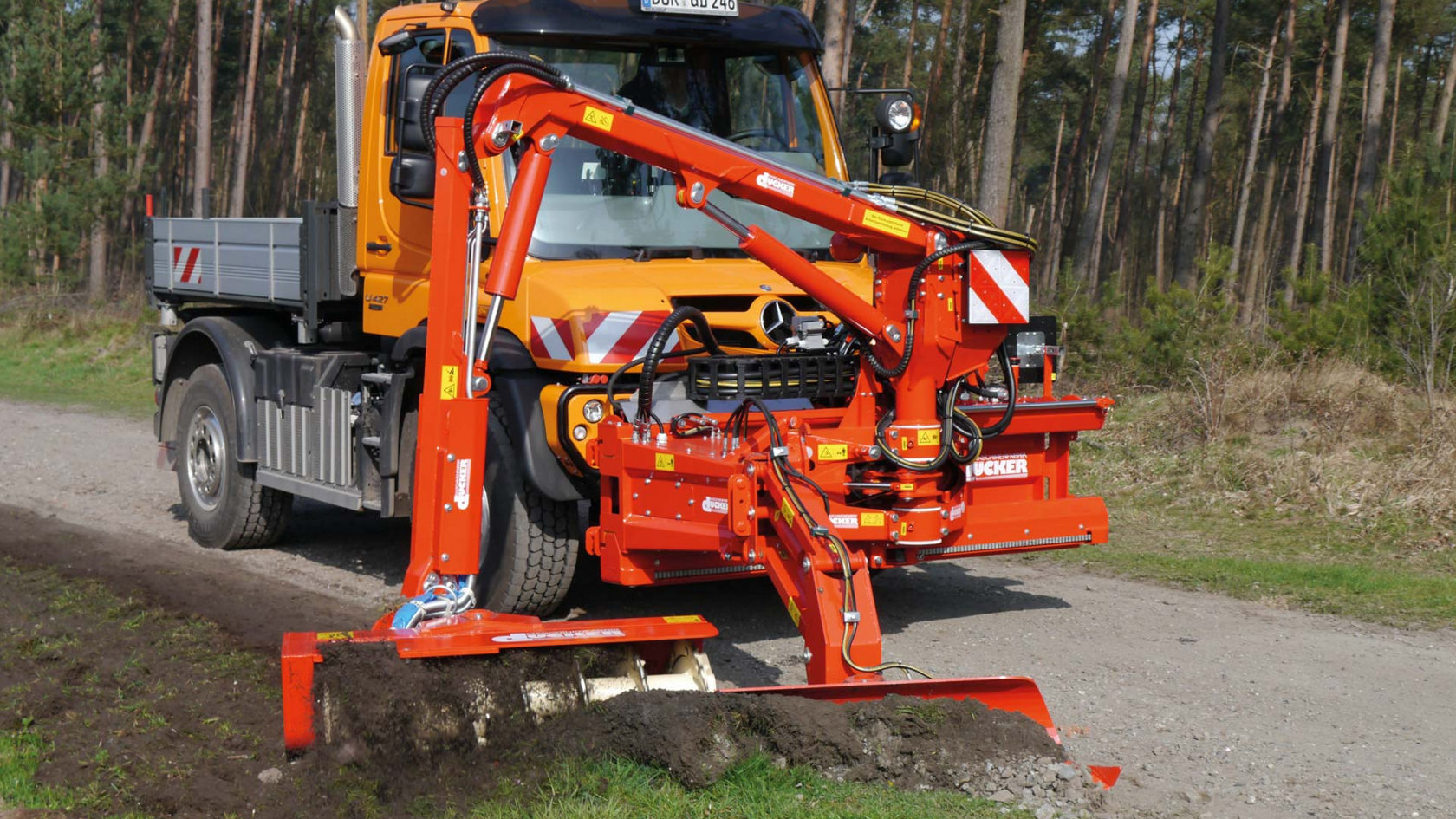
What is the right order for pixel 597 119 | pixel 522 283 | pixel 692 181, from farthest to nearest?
1. pixel 522 283
2. pixel 692 181
3. pixel 597 119

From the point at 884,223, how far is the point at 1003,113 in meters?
8.67

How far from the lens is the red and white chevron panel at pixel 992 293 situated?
5.69m

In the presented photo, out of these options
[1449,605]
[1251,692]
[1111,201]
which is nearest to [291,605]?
[1251,692]

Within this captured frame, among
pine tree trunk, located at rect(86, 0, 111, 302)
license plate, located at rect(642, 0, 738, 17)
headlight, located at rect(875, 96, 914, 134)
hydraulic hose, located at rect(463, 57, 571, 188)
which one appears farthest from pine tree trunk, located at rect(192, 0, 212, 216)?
hydraulic hose, located at rect(463, 57, 571, 188)

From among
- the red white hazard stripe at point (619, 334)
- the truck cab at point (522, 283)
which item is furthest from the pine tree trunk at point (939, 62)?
the red white hazard stripe at point (619, 334)

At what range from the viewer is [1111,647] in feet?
21.7

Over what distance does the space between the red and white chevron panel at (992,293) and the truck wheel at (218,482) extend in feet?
17.7

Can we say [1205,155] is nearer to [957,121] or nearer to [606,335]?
[957,121]

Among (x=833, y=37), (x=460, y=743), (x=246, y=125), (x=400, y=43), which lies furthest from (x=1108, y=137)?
(x=460, y=743)

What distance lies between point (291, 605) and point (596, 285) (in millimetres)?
2590

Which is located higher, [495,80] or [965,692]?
[495,80]

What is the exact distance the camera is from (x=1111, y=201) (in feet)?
182

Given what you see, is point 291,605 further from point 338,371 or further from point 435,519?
point 435,519

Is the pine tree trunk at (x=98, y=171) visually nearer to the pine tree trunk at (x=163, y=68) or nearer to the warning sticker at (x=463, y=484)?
the pine tree trunk at (x=163, y=68)
